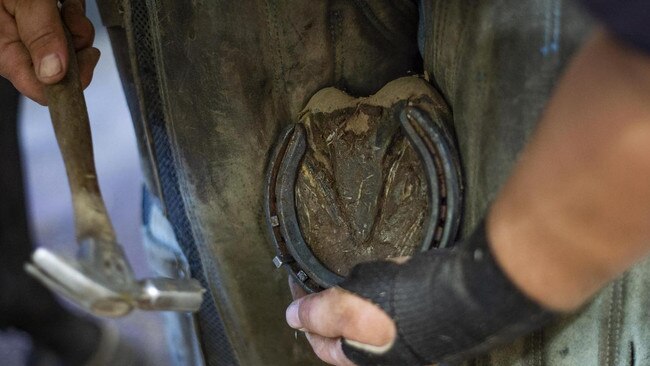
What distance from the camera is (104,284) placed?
56 cm

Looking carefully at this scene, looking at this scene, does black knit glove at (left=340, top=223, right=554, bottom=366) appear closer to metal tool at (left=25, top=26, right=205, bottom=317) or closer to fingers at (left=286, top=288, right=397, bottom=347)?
fingers at (left=286, top=288, right=397, bottom=347)

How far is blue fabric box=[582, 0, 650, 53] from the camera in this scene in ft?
1.41

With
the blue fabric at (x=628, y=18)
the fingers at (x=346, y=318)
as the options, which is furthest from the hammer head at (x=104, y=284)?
the blue fabric at (x=628, y=18)

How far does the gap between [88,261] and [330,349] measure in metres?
0.26

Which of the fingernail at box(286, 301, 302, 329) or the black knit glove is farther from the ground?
the black knit glove

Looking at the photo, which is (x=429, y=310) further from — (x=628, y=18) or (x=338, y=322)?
(x=628, y=18)

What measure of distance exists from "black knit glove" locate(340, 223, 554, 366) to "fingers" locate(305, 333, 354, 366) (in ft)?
0.11

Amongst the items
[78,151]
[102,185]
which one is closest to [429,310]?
[78,151]

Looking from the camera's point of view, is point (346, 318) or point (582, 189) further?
point (346, 318)

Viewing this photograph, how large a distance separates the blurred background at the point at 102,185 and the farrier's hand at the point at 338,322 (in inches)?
31.5

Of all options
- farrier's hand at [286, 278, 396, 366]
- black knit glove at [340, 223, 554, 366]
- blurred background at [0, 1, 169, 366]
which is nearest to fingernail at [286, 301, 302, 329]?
farrier's hand at [286, 278, 396, 366]

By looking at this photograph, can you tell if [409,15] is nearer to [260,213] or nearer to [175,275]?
[260,213]

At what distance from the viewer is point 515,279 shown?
1.80ft

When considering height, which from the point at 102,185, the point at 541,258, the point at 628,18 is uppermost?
the point at 628,18
